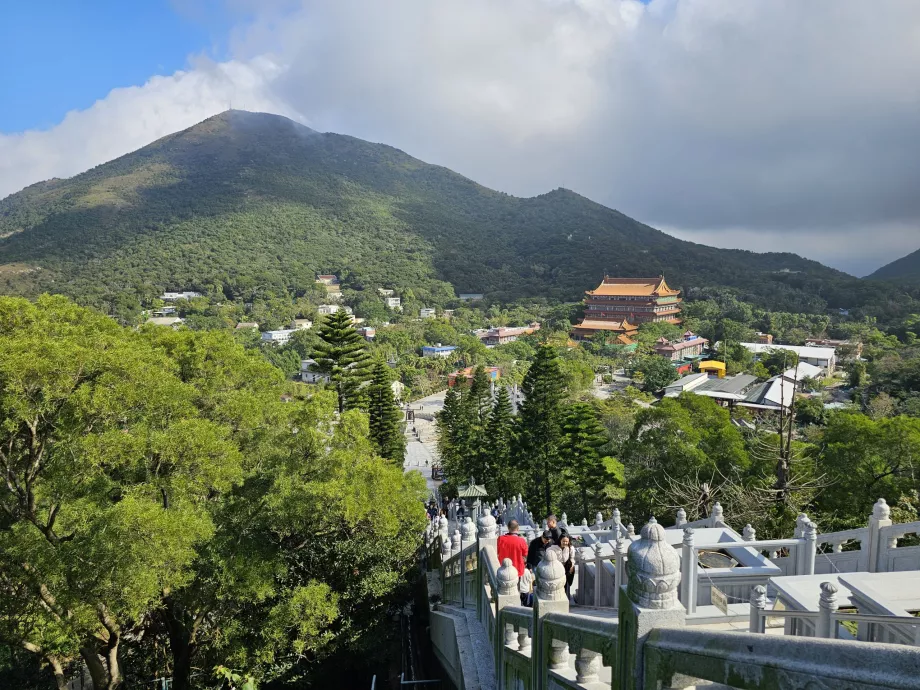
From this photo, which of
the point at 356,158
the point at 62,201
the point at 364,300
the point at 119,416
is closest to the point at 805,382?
the point at 119,416

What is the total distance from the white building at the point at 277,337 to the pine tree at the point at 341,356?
43572mm

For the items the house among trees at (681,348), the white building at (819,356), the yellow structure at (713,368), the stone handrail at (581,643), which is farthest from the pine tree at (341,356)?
the house among trees at (681,348)

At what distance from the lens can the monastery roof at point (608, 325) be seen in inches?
2304

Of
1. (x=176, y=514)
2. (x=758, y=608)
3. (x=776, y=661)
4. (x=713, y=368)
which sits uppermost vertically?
(x=776, y=661)

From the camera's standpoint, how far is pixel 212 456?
6852 mm

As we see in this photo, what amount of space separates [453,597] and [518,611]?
128 inches

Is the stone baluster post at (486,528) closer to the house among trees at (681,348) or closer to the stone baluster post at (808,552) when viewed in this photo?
the stone baluster post at (808,552)

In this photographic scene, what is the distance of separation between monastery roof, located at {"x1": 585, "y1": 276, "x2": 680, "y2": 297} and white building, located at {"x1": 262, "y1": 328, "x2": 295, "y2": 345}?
35871 mm

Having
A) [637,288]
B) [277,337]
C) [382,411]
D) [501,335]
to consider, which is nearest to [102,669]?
[382,411]

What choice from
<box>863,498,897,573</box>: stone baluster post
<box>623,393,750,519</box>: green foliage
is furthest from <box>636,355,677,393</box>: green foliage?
<box>863,498,897,573</box>: stone baluster post

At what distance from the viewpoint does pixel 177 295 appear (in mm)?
77438

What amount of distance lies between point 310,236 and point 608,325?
Answer: 7556 cm

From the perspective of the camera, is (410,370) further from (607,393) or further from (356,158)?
(356,158)

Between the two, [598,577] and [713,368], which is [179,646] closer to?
[598,577]
